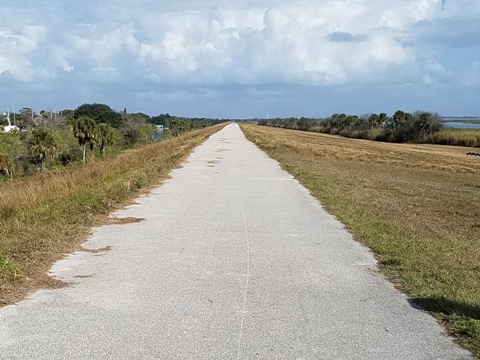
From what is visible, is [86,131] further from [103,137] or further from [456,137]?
[456,137]

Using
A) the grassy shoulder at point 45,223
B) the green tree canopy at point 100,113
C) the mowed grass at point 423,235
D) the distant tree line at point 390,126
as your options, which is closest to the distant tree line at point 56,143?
the green tree canopy at point 100,113

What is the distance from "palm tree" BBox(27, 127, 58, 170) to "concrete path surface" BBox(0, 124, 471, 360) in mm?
58115

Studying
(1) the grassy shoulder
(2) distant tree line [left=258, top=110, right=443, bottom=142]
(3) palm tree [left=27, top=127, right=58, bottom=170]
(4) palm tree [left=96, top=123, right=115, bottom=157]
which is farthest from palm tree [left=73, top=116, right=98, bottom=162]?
(1) the grassy shoulder

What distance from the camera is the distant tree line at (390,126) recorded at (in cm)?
7912

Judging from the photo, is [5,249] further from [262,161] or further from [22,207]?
[262,161]

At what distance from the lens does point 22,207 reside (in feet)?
38.4

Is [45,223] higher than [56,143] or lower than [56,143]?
higher

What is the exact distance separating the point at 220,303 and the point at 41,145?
6271 cm

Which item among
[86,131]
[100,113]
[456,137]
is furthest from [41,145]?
[100,113]

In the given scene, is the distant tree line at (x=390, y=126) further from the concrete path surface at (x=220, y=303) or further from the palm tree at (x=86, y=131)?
the concrete path surface at (x=220, y=303)

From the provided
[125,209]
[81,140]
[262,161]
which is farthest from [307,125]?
[125,209]

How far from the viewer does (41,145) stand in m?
63.8

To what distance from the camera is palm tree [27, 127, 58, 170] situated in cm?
6384

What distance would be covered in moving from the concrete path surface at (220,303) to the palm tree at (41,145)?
58.1 m
